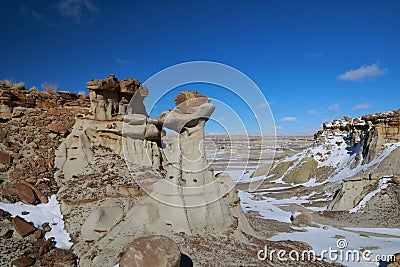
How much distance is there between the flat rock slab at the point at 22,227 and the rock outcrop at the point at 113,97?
693cm

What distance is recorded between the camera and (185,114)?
30.4 ft

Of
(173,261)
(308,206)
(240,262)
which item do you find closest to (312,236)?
(240,262)

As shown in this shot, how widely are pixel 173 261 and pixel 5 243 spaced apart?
5.32 metres

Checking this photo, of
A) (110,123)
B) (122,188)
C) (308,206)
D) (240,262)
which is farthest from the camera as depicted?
(308,206)

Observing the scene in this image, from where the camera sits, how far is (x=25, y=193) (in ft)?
33.3

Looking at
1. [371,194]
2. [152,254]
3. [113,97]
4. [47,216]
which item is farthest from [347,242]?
[113,97]

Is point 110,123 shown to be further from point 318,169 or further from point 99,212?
point 318,169

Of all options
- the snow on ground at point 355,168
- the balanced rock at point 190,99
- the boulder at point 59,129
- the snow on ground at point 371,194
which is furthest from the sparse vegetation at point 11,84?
the snow on ground at point 355,168

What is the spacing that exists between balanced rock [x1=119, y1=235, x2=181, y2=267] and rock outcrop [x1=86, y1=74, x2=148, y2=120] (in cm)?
942

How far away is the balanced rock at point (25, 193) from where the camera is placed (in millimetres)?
9980

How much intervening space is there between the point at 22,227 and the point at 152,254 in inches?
199

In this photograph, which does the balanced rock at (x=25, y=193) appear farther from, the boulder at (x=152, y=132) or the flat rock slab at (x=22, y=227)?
the boulder at (x=152, y=132)

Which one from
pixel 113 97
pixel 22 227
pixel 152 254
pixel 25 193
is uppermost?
pixel 113 97

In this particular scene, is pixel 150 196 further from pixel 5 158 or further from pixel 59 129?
pixel 59 129
